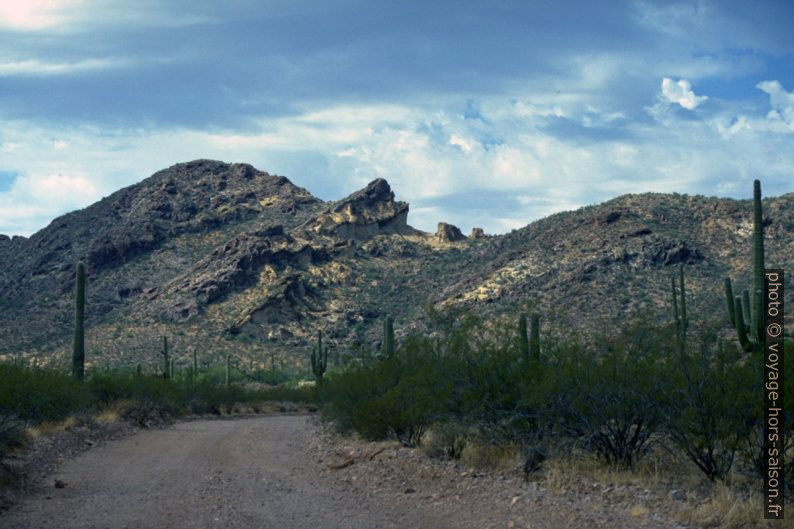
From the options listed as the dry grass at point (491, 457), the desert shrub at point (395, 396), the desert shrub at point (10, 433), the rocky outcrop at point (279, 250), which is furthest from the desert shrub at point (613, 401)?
the rocky outcrop at point (279, 250)

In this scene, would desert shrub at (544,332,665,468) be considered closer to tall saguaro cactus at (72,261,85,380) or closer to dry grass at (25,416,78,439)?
dry grass at (25,416,78,439)

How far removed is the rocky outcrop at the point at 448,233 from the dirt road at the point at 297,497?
303ft

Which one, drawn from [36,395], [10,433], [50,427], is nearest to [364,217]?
[50,427]

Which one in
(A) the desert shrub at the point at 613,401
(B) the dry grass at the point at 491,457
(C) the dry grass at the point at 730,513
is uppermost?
(A) the desert shrub at the point at 613,401

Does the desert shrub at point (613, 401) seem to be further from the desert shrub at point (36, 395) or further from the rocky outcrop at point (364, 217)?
the rocky outcrop at point (364, 217)

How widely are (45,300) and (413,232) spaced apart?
47202mm

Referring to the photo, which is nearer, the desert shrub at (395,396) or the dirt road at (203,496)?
the dirt road at (203,496)

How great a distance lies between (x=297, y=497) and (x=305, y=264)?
84.3 meters

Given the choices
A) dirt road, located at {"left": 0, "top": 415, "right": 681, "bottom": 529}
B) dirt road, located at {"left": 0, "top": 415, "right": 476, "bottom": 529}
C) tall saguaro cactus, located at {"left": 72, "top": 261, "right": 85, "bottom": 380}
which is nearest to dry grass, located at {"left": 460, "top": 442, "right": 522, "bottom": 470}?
dirt road, located at {"left": 0, "top": 415, "right": 681, "bottom": 529}

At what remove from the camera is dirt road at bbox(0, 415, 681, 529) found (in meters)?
11.0

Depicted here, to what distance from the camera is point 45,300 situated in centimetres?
9500

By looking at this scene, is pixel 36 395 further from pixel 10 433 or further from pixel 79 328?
pixel 79 328

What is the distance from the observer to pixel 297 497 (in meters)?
13.4

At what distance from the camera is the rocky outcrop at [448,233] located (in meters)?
112
